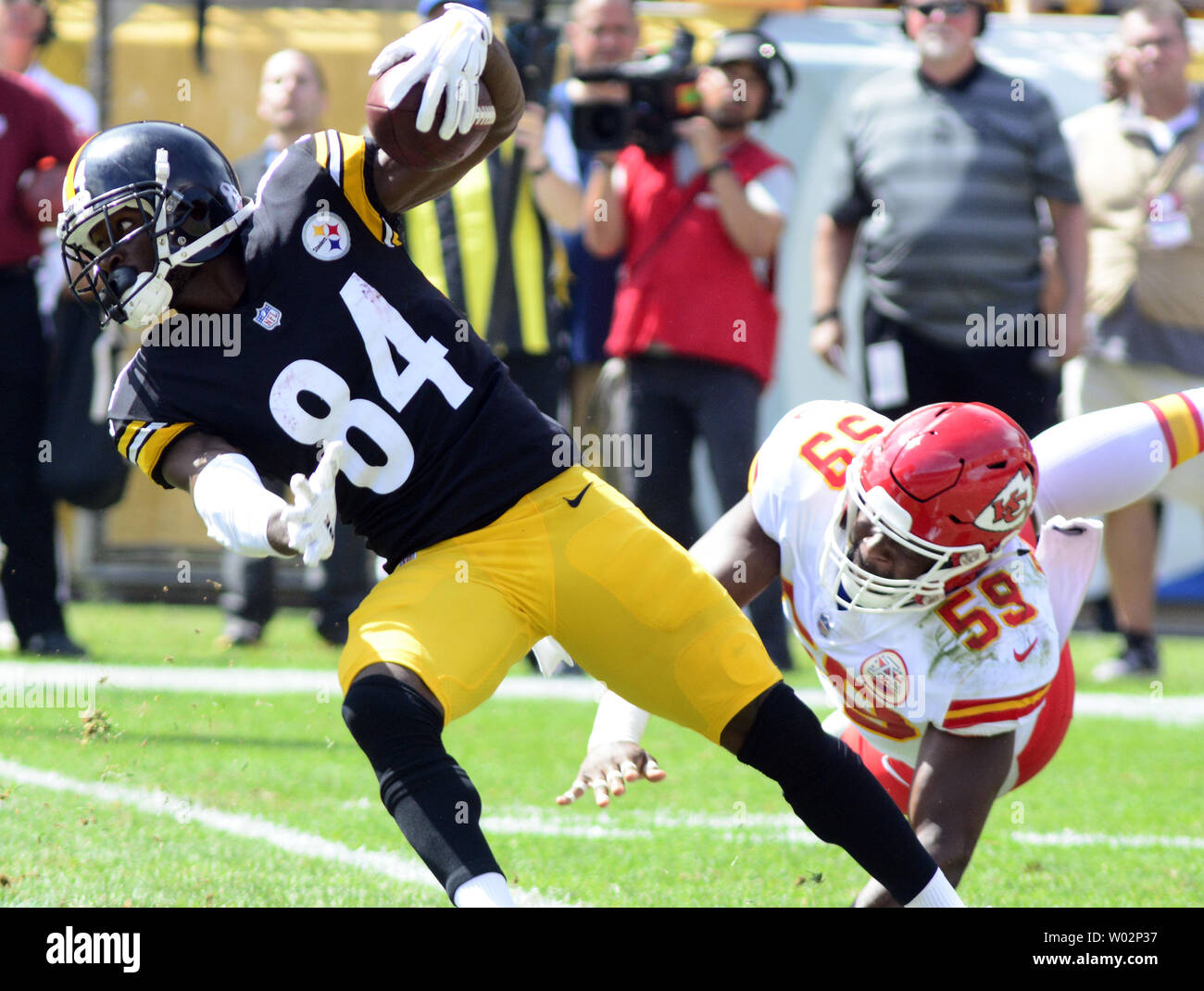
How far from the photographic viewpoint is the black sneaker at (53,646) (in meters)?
5.27

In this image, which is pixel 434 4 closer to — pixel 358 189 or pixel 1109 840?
pixel 358 189

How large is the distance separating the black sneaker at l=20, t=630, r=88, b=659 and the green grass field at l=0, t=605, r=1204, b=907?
41 cm

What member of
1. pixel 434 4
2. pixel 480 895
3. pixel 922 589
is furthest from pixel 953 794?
pixel 434 4

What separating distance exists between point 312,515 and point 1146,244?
4439 mm

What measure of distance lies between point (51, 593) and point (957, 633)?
3.49 metres

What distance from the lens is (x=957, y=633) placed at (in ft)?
9.46

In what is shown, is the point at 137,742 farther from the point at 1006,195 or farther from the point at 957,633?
the point at 1006,195

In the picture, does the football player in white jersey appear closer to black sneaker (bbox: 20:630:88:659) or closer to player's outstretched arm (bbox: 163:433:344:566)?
→ player's outstretched arm (bbox: 163:433:344:566)

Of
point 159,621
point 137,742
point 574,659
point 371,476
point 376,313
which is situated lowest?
point 159,621

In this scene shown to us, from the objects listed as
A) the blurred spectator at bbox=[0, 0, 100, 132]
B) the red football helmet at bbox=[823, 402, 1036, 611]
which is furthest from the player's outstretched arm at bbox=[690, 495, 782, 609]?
the blurred spectator at bbox=[0, 0, 100, 132]

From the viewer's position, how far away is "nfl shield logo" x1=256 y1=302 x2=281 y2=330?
2.78m

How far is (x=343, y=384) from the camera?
2.75 metres

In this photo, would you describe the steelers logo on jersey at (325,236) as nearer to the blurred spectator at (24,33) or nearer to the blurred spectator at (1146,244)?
the blurred spectator at (24,33)
